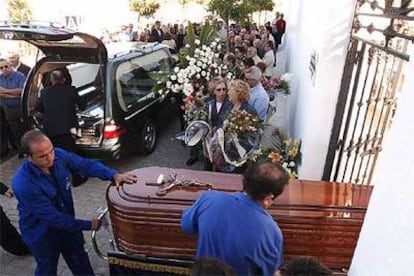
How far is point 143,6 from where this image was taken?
16859mm

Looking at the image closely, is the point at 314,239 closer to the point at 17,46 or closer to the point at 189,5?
the point at 17,46

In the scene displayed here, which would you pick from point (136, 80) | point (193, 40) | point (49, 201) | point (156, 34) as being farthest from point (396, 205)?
point (156, 34)

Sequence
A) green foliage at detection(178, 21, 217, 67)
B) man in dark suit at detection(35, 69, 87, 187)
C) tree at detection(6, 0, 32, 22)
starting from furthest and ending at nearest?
tree at detection(6, 0, 32, 22), green foliage at detection(178, 21, 217, 67), man in dark suit at detection(35, 69, 87, 187)

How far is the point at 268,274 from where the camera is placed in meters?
1.88

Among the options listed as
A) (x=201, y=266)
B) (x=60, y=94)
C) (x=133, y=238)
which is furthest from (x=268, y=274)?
(x=60, y=94)

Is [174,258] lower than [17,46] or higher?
lower

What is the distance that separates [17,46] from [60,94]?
441 centimetres

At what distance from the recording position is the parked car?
463 centimetres

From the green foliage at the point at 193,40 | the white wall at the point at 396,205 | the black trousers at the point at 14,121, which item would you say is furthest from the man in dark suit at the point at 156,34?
the white wall at the point at 396,205

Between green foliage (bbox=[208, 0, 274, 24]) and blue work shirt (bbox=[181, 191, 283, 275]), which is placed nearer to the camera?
blue work shirt (bbox=[181, 191, 283, 275])

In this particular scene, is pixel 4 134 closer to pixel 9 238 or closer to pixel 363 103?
pixel 9 238

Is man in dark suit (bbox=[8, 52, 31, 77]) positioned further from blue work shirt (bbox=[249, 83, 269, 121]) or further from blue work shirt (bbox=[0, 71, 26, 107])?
blue work shirt (bbox=[249, 83, 269, 121])

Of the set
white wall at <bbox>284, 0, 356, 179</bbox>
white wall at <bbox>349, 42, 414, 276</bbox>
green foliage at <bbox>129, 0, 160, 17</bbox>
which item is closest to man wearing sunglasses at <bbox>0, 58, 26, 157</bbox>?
white wall at <bbox>284, 0, 356, 179</bbox>

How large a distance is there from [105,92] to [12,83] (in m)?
1.46
